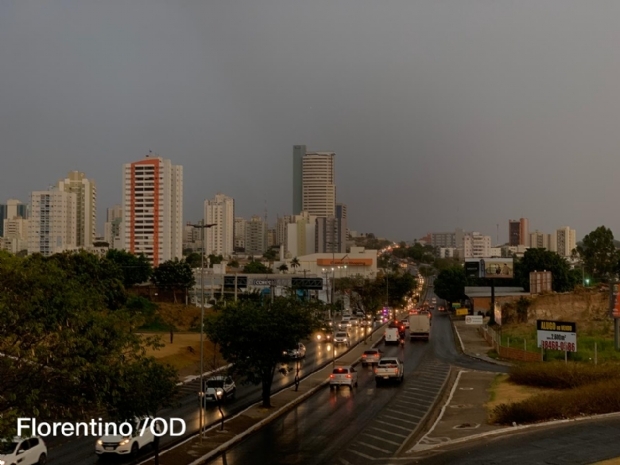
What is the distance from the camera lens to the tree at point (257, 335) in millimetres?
29203

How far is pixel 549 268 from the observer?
114562 mm

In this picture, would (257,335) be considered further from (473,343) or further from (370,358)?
(473,343)

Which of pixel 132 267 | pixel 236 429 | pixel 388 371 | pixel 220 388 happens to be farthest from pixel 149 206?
pixel 236 429

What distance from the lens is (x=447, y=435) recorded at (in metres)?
25.0

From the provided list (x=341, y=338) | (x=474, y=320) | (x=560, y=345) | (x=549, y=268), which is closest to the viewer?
(x=560, y=345)

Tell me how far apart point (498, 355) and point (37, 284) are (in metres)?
45.9

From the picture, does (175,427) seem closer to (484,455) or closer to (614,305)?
(484,455)

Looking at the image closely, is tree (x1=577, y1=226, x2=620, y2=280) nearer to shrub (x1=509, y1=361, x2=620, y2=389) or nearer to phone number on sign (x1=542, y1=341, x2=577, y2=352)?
phone number on sign (x1=542, y1=341, x2=577, y2=352)

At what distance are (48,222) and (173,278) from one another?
105 meters

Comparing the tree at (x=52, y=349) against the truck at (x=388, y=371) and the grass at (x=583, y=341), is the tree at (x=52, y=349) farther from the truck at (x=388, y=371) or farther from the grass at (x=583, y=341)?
the grass at (x=583, y=341)

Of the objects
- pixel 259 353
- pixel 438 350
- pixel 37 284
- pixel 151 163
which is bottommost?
pixel 438 350

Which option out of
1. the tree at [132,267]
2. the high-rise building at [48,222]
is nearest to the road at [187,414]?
the tree at [132,267]

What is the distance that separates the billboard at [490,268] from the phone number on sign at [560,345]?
138 feet

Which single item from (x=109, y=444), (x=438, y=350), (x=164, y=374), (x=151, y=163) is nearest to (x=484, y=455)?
(x=164, y=374)
